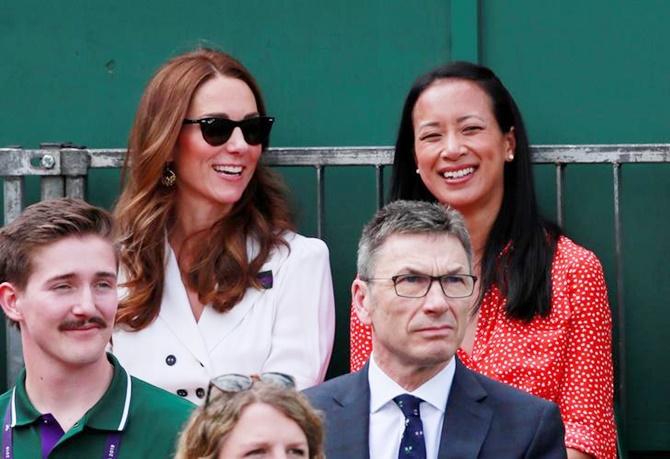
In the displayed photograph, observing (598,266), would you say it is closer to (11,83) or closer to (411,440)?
(411,440)

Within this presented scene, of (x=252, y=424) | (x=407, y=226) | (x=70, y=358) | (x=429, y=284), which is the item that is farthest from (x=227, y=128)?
(x=252, y=424)

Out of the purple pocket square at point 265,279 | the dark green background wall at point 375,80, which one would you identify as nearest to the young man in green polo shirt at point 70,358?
the purple pocket square at point 265,279

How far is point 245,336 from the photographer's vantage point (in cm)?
475

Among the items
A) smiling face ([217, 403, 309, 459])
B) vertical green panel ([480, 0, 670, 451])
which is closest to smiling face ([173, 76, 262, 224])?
vertical green panel ([480, 0, 670, 451])

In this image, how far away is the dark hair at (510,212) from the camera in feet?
15.0

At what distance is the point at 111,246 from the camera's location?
3793 mm

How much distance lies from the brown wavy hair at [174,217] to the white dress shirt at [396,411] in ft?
3.26

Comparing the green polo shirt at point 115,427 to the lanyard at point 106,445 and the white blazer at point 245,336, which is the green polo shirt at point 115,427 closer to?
the lanyard at point 106,445

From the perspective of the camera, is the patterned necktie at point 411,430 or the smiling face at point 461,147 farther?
the smiling face at point 461,147

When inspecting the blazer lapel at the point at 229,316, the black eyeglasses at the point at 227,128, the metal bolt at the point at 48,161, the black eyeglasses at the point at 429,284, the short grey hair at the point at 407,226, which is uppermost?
the black eyeglasses at the point at 227,128

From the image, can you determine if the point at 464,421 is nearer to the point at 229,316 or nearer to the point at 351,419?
the point at 351,419

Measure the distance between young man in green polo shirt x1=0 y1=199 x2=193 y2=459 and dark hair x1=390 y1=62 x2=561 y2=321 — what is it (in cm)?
126

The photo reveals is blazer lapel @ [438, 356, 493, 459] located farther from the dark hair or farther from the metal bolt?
the metal bolt

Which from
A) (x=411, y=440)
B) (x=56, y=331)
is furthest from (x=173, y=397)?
(x=411, y=440)
